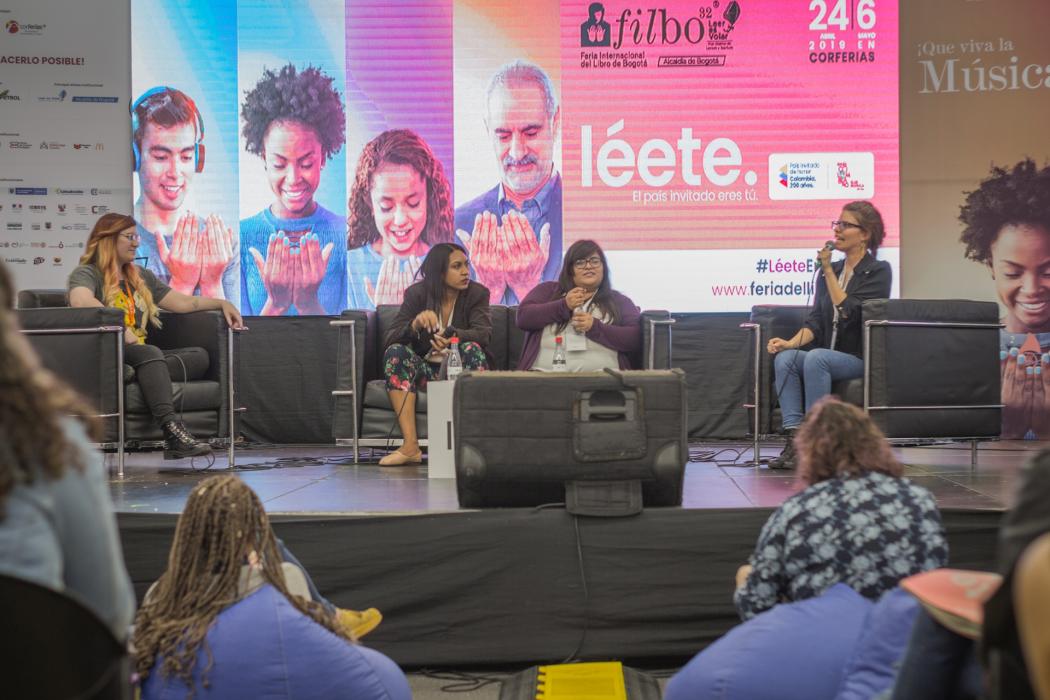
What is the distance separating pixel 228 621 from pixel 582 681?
1.29 metres

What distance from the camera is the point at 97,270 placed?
4832mm

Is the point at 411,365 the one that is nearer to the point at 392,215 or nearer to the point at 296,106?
the point at 392,215

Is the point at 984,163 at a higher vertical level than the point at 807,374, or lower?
higher

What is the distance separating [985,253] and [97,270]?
4.98m

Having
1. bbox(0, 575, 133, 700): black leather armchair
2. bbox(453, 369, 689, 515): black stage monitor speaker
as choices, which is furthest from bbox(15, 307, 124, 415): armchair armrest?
bbox(0, 575, 133, 700): black leather armchair

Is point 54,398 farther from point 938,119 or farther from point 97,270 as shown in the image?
point 938,119

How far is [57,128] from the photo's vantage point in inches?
259

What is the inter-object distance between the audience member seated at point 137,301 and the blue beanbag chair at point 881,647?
3.28 m

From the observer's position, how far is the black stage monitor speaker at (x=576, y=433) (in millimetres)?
3252

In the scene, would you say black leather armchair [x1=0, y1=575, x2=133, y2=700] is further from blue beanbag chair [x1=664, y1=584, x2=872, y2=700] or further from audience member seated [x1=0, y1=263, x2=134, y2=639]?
blue beanbag chair [x1=664, y1=584, x2=872, y2=700]

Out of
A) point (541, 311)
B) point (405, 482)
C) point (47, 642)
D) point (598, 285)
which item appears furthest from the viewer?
point (598, 285)

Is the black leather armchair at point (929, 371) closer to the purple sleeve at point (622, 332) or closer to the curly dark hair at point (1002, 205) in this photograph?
the purple sleeve at point (622, 332)

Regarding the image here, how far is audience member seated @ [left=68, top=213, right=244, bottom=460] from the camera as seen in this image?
4.58 metres

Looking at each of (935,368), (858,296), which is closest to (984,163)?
(858,296)
